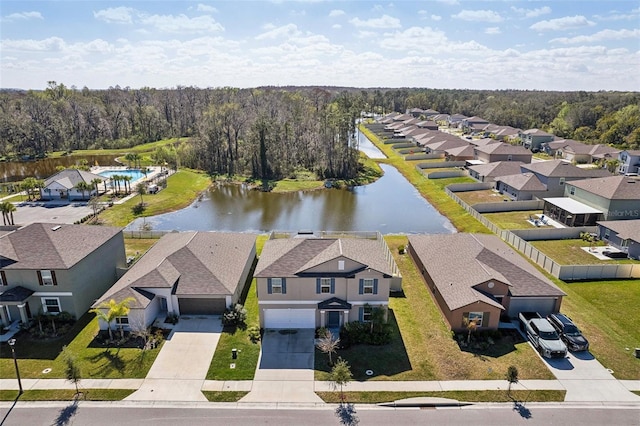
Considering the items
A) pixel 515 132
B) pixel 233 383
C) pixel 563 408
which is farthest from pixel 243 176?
pixel 515 132

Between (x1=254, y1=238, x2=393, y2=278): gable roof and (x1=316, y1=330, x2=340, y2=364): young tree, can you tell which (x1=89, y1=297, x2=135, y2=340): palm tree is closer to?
(x1=254, y1=238, x2=393, y2=278): gable roof

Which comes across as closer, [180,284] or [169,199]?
[180,284]

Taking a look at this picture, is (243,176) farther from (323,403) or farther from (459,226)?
(323,403)

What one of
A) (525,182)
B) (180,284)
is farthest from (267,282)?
(525,182)

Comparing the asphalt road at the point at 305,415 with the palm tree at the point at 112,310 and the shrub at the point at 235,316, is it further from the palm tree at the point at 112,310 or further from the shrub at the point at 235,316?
the shrub at the point at 235,316

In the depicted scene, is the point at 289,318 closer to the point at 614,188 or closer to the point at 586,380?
the point at 586,380

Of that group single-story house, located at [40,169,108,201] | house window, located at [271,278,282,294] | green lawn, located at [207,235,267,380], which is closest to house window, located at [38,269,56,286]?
green lawn, located at [207,235,267,380]
